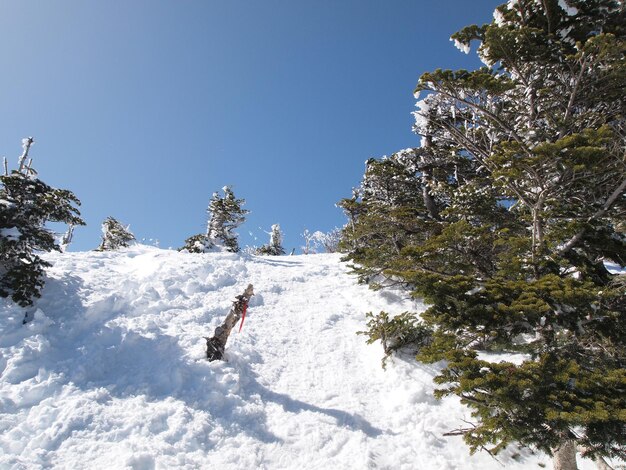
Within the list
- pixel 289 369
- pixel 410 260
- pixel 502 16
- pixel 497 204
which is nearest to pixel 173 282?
pixel 289 369

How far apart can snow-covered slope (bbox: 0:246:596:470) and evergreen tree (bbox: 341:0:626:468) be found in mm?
1409

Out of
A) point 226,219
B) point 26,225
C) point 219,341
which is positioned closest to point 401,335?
point 219,341

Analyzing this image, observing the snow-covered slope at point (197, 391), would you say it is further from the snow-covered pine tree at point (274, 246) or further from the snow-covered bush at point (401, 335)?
the snow-covered pine tree at point (274, 246)

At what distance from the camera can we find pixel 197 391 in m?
9.04

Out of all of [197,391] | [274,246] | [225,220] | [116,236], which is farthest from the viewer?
[274,246]

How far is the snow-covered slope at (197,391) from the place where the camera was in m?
7.33

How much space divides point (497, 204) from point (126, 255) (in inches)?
721

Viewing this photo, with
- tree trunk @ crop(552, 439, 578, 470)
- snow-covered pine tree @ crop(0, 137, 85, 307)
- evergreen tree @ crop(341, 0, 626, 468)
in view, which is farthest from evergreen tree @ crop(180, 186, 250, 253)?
tree trunk @ crop(552, 439, 578, 470)

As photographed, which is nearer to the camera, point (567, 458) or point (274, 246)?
point (567, 458)

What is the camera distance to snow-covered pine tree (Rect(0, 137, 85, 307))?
11250mm

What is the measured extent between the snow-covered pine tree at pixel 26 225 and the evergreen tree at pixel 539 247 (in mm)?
11881

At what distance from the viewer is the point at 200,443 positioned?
7.58 m

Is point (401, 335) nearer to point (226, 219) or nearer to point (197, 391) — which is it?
point (197, 391)

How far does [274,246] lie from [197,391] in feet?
120
